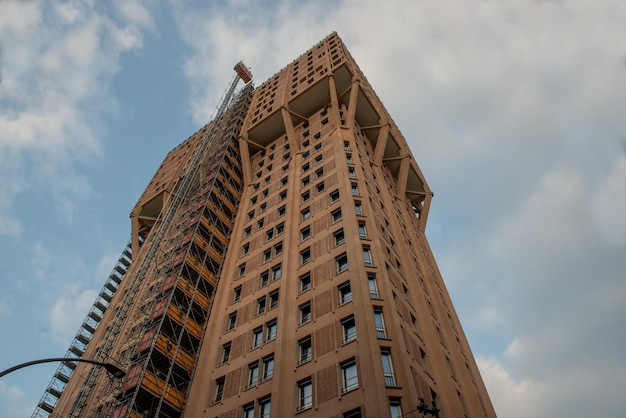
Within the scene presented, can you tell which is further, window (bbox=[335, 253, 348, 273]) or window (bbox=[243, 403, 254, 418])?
window (bbox=[335, 253, 348, 273])

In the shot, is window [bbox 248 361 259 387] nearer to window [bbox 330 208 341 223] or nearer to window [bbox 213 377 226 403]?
window [bbox 213 377 226 403]

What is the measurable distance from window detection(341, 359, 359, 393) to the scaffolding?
10.7m

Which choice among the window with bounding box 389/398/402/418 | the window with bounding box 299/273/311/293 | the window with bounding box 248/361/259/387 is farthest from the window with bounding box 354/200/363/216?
the window with bounding box 389/398/402/418

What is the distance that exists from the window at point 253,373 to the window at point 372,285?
7.48m

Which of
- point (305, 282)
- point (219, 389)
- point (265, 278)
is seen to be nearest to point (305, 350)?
point (305, 282)

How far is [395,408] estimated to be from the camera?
20547 millimetres

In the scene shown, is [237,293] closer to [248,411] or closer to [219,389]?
[219,389]

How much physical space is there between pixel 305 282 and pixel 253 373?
20.4 ft

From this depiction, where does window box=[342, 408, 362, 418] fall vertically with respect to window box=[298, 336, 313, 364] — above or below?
below

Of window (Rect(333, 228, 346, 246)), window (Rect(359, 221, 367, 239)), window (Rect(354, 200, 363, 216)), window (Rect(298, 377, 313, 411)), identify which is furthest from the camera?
window (Rect(354, 200, 363, 216))

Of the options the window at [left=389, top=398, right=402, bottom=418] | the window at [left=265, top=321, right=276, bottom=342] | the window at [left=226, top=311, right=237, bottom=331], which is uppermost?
the window at [left=226, top=311, right=237, bottom=331]

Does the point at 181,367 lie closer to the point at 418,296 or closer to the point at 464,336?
the point at 418,296

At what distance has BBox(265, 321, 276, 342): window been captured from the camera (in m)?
28.2

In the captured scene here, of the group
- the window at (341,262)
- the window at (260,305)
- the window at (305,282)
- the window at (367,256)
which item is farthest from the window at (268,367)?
the window at (367,256)
